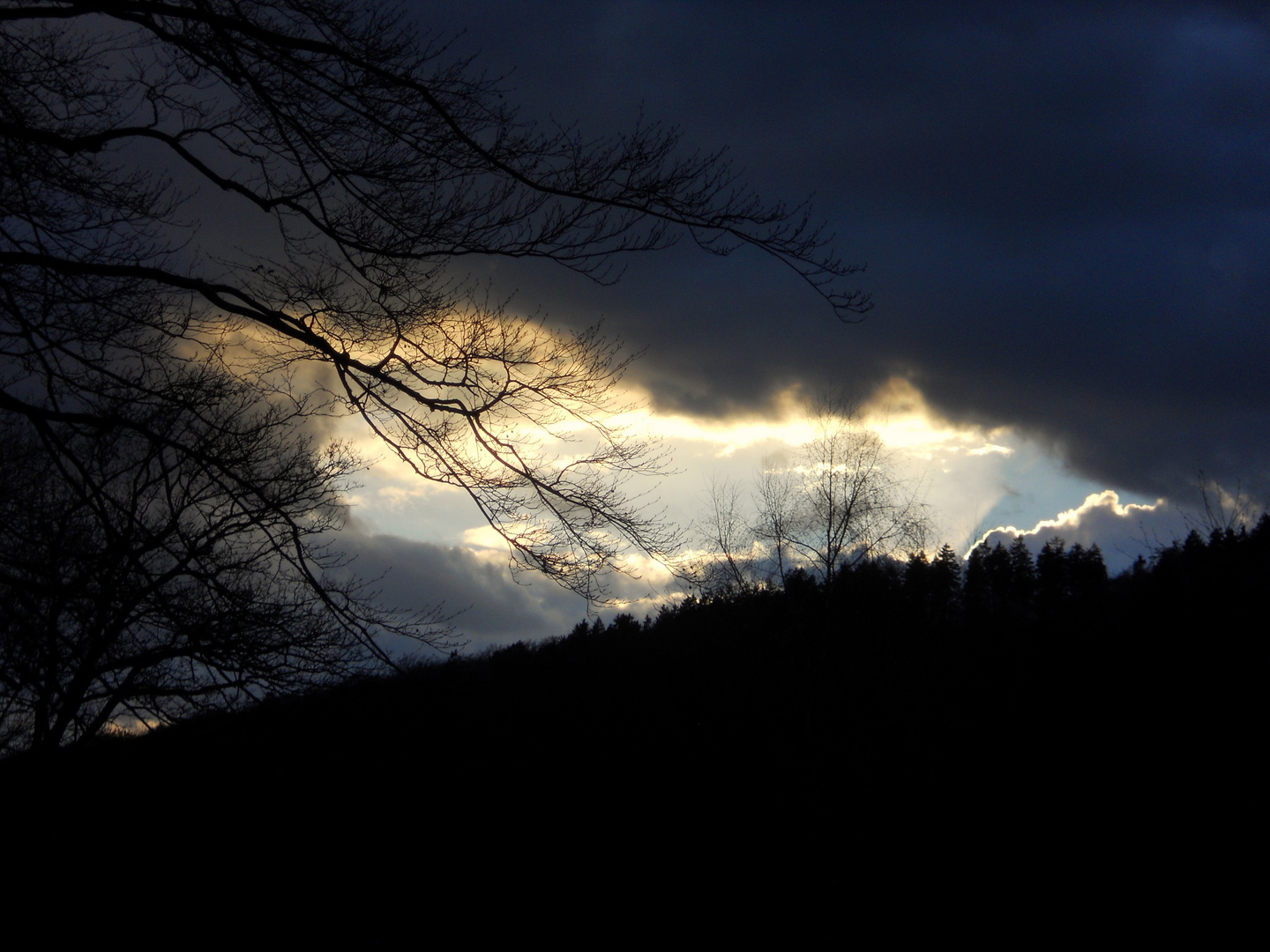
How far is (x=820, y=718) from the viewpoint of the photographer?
39.9 feet

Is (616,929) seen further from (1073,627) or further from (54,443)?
(1073,627)

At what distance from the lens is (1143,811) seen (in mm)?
8125

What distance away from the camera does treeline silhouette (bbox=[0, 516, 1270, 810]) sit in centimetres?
948

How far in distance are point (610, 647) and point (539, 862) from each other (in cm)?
909

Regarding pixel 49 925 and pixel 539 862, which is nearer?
pixel 49 925

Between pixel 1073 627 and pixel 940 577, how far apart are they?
978cm

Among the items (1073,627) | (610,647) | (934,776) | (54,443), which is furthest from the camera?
(610,647)

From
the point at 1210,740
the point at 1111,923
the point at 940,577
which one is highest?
the point at 940,577

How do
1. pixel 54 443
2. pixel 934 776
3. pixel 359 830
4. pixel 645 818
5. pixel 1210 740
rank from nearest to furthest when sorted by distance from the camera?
pixel 54 443, pixel 1210 740, pixel 934 776, pixel 645 818, pixel 359 830

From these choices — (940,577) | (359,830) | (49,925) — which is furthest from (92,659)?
(940,577)

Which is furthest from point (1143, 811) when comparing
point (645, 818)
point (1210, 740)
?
point (645, 818)

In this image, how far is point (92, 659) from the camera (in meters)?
4.98

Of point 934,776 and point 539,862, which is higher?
point 934,776

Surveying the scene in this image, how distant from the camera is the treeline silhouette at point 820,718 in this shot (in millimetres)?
9477
